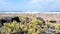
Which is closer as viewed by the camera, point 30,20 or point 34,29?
point 34,29

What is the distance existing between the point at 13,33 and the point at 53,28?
2.72 m

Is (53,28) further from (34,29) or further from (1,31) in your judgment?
(1,31)

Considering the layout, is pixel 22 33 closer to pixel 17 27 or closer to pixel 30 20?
pixel 17 27

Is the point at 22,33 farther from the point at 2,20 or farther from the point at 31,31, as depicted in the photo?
the point at 2,20

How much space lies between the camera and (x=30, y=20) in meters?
13.0

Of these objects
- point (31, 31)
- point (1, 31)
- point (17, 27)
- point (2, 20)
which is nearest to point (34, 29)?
point (31, 31)

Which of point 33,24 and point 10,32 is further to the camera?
point 33,24

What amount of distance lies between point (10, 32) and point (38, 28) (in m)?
1.65

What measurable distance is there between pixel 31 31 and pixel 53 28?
2062mm

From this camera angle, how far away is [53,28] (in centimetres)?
1262

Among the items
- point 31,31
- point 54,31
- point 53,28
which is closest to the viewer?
point 31,31

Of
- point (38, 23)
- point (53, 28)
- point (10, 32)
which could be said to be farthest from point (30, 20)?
point (10, 32)

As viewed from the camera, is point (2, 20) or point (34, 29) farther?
point (2, 20)

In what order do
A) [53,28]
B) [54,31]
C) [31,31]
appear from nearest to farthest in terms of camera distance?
1. [31,31]
2. [54,31]
3. [53,28]
